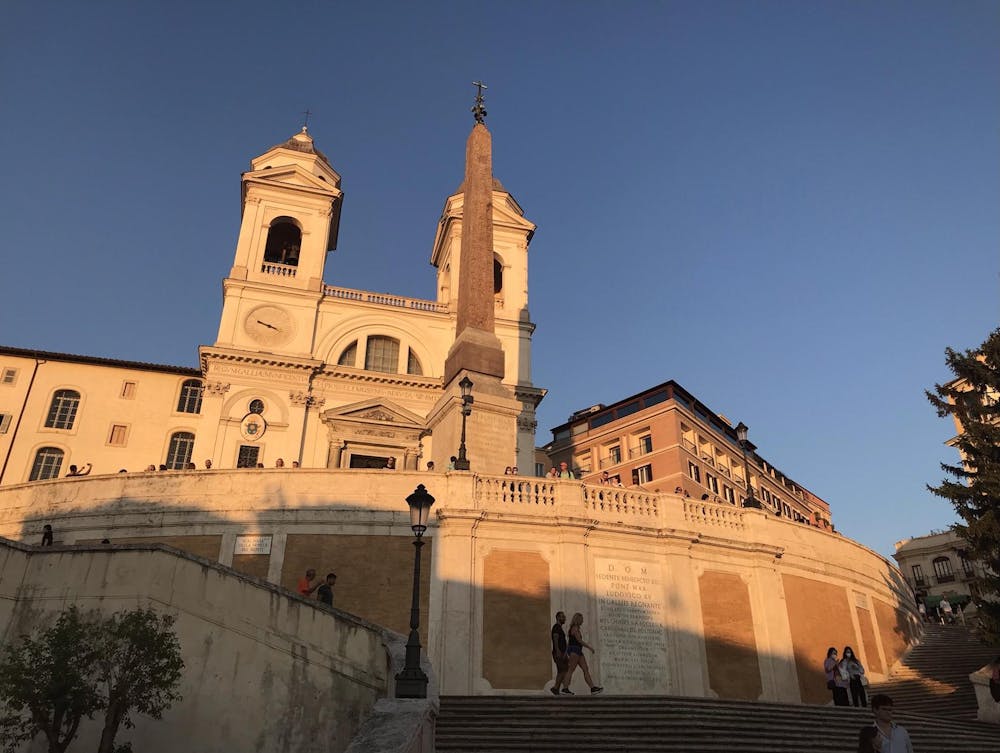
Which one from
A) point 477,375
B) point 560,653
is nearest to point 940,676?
point 560,653

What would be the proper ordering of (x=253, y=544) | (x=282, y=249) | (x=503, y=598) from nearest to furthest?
(x=503, y=598) → (x=253, y=544) → (x=282, y=249)

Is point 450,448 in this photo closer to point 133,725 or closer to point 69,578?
point 69,578

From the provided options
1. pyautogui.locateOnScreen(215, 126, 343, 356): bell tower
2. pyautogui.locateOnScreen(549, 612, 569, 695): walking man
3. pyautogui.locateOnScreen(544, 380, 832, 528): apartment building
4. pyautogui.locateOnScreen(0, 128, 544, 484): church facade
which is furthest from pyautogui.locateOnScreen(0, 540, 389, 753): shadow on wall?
pyautogui.locateOnScreen(544, 380, 832, 528): apartment building

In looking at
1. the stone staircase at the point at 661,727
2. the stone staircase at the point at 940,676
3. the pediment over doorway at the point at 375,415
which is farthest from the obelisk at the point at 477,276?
the stone staircase at the point at 940,676

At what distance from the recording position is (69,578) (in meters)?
13.1

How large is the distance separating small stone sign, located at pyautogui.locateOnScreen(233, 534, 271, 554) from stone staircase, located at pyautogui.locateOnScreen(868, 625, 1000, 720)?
1479cm

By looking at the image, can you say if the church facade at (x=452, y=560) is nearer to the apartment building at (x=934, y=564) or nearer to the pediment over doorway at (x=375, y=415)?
the pediment over doorway at (x=375, y=415)

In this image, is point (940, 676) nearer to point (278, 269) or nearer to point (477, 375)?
point (477, 375)

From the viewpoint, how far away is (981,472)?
20.1m

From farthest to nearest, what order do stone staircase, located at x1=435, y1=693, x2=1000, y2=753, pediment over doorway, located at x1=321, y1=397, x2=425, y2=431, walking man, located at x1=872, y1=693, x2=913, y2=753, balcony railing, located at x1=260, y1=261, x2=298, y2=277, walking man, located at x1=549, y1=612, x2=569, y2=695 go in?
balcony railing, located at x1=260, y1=261, x2=298, y2=277, pediment over doorway, located at x1=321, y1=397, x2=425, y2=431, walking man, located at x1=549, y1=612, x2=569, y2=695, stone staircase, located at x1=435, y1=693, x2=1000, y2=753, walking man, located at x1=872, y1=693, x2=913, y2=753

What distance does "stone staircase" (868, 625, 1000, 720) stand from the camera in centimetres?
1834

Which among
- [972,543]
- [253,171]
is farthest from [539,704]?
[253,171]

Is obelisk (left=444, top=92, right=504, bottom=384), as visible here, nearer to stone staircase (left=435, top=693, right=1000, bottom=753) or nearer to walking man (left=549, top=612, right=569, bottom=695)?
walking man (left=549, top=612, right=569, bottom=695)

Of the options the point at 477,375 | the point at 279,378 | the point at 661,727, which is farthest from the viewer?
the point at 279,378
